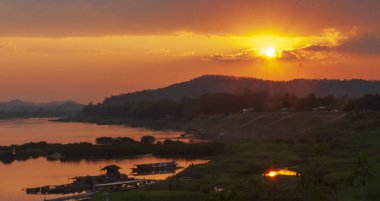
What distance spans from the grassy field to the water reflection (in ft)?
28.1

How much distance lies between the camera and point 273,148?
74875 millimetres

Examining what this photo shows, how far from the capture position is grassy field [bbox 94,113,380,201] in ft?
113

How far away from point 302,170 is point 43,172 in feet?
107

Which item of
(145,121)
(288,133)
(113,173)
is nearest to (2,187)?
(113,173)

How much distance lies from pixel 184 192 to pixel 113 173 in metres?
16.5

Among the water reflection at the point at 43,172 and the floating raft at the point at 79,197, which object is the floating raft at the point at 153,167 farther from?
the floating raft at the point at 79,197

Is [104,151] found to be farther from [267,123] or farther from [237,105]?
[237,105]

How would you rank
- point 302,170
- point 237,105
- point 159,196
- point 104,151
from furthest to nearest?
1. point 237,105
2. point 104,151
3. point 302,170
4. point 159,196

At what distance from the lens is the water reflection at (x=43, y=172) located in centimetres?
5256

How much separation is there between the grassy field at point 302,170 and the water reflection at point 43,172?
8.55 m

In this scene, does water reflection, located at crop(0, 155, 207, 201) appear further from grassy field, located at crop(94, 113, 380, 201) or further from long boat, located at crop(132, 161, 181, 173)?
grassy field, located at crop(94, 113, 380, 201)

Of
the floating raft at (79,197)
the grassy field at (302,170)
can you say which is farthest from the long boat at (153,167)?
the floating raft at (79,197)

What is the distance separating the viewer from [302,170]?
51250mm

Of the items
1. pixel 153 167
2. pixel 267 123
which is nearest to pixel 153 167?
pixel 153 167
